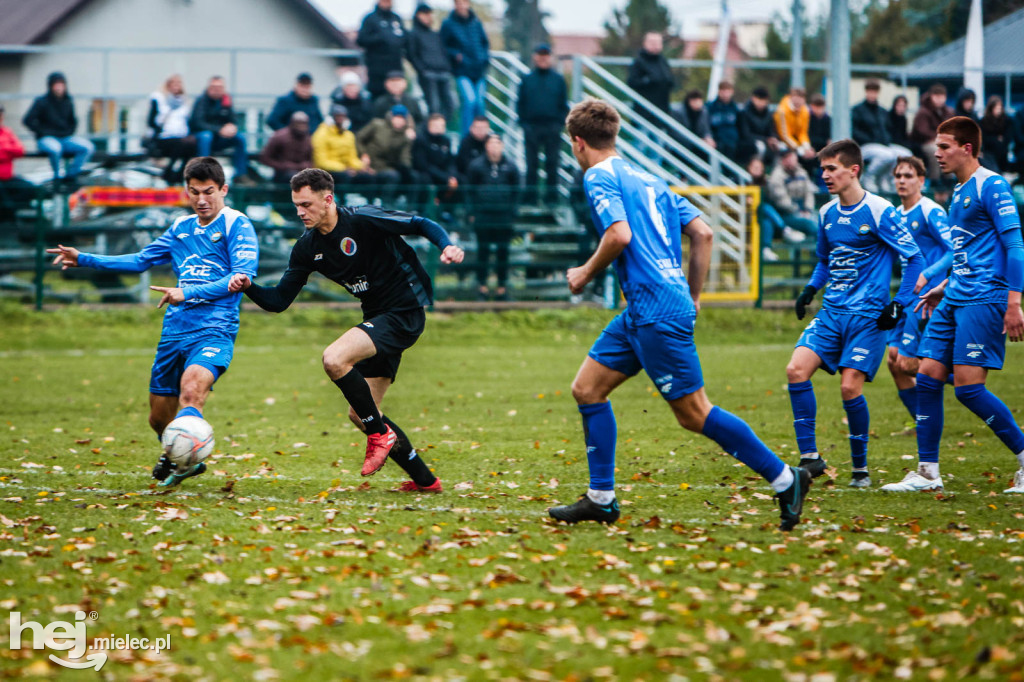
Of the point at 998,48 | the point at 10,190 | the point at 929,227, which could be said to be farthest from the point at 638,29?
the point at 929,227

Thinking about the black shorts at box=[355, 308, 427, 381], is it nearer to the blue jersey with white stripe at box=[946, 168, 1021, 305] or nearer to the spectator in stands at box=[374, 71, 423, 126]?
the blue jersey with white stripe at box=[946, 168, 1021, 305]

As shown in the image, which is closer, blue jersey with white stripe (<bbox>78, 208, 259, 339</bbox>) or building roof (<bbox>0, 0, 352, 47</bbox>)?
blue jersey with white stripe (<bbox>78, 208, 259, 339</bbox>)

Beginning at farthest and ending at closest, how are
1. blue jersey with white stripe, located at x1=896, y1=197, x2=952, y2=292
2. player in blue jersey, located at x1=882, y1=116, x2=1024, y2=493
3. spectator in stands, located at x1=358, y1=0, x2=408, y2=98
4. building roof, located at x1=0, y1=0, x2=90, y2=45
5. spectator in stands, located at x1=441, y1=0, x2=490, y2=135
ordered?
1. building roof, located at x1=0, y1=0, x2=90, y2=45
2. spectator in stands, located at x1=441, y1=0, x2=490, y2=135
3. spectator in stands, located at x1=358, y1=0, x2=408, y2=98
4. blue jersey with white stripe, located at x1=896, y1=197, x2=952, y2=292
5. player in blue jersey, located at x1=882, y1=116, x2=1024, y2=493

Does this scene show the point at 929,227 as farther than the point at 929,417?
Yes

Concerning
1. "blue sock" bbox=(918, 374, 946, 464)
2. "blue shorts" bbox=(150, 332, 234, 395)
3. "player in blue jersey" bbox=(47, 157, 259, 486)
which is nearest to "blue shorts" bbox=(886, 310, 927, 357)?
"blue sock" bbox=(918, 374, 946, 464)

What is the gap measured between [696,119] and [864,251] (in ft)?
39.8

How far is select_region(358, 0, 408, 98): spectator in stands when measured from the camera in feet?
56.5

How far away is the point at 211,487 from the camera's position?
7152 mm

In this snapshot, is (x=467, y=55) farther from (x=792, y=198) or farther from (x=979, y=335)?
(x=979, y=335)

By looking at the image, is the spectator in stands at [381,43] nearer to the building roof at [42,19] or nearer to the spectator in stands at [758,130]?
the spectator in stands at [758,130]

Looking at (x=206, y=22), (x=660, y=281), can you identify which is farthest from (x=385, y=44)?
(x=206, y=22)

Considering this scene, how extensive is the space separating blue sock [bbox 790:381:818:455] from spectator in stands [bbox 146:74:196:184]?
11.7 metres

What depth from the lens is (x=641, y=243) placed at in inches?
220

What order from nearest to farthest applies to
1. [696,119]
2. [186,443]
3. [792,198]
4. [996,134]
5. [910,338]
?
[186,443]
[910,338]
[792,198]
[996,134]
[696,119]
